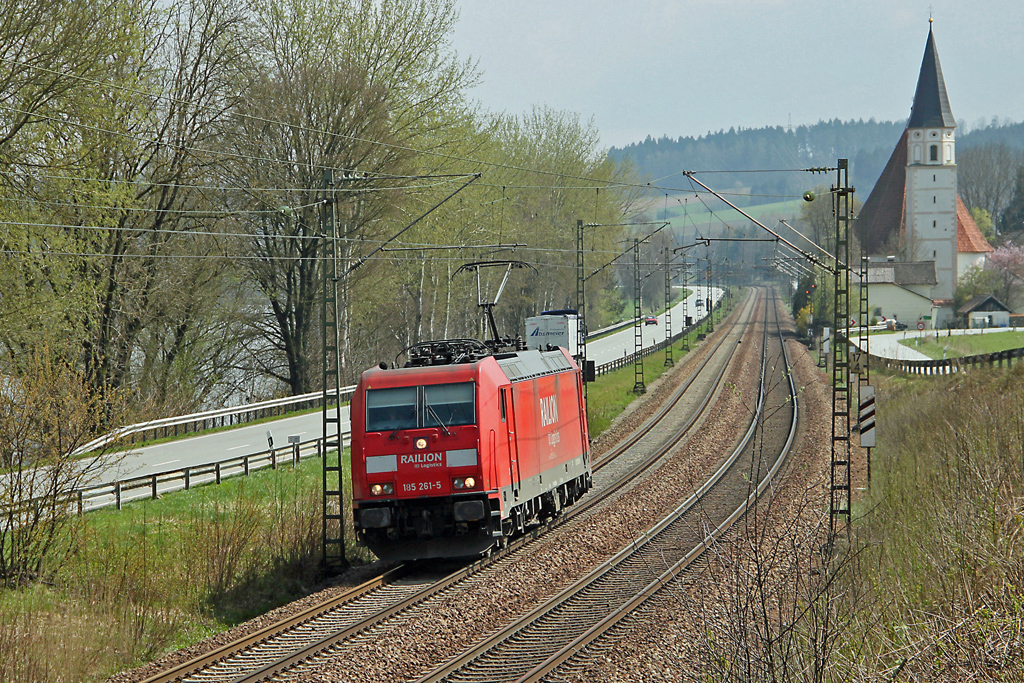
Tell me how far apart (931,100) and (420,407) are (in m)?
99.7

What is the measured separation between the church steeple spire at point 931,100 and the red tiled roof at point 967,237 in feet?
30.0

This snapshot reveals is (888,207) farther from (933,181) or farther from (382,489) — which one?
(382,489)

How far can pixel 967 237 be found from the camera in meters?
105

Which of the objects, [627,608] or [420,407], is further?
[420,407]

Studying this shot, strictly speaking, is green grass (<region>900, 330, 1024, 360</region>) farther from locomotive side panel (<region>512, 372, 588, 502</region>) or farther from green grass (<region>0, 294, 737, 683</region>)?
green grass (<region>0, 294, 737, 683</region>)

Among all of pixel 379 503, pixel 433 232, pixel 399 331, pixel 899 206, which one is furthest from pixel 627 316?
pixel 379 503

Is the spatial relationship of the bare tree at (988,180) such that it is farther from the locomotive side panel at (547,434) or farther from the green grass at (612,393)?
the locomotive side panel at (547,434)

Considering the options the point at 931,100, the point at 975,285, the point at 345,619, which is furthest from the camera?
the point at 931,100

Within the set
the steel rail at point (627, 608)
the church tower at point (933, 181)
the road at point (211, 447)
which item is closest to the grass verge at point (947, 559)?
the steel rail at point (627, 608)

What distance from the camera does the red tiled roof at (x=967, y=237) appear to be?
342 feet

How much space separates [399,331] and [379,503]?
41.0 m

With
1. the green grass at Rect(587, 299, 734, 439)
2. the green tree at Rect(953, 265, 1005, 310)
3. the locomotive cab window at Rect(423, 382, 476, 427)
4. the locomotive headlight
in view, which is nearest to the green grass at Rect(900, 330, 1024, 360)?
the green grass at Rect(587, 299, 734, 439)

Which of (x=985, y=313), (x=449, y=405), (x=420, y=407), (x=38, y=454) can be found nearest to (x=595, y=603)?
(x=449, y=405)

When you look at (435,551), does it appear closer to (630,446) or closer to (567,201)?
(630,446)
